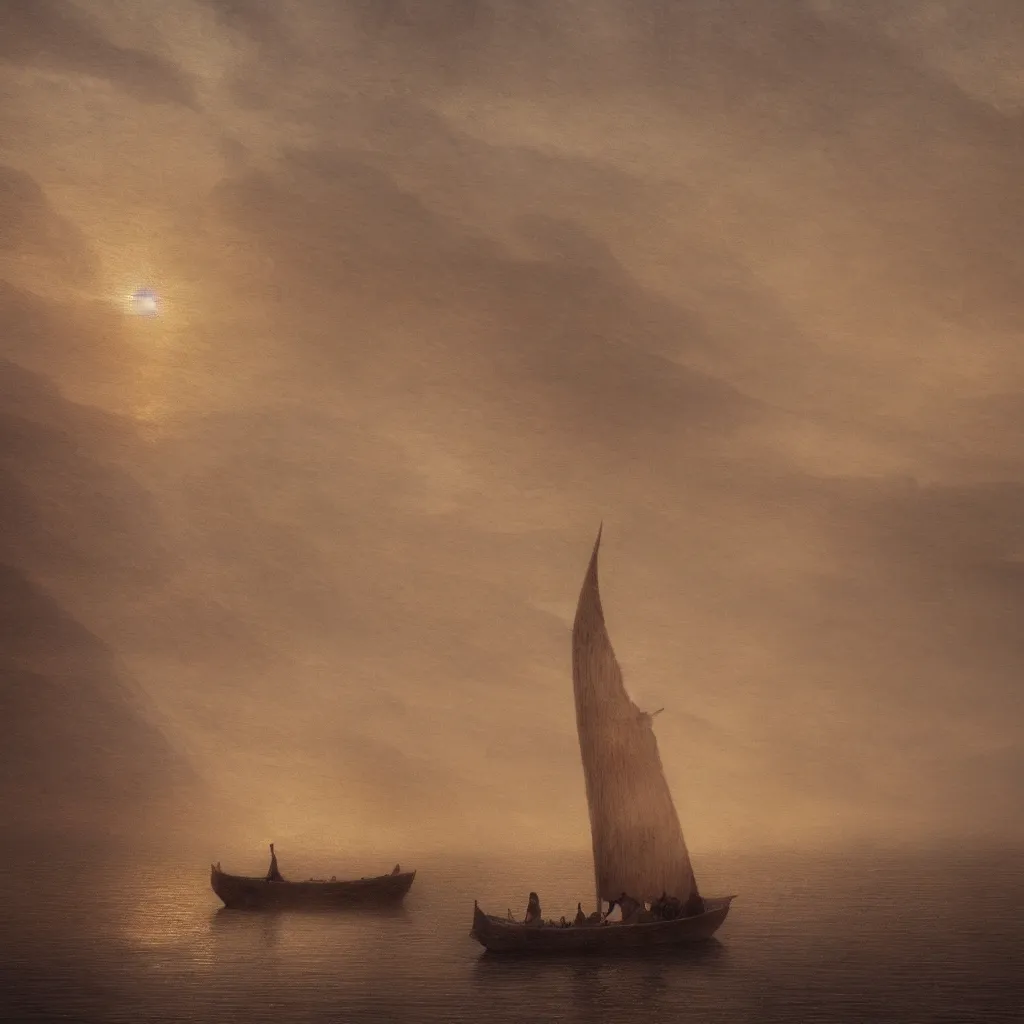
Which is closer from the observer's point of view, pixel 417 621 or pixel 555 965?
pixel 555 965

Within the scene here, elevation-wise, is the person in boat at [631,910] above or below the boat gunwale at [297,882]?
below

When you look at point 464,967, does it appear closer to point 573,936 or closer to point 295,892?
point 573,936

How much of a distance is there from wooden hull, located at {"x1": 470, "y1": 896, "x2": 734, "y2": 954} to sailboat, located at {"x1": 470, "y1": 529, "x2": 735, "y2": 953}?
0.12ft

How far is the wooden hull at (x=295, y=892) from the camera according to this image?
71.0 metres

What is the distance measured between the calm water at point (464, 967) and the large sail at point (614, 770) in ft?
13.1

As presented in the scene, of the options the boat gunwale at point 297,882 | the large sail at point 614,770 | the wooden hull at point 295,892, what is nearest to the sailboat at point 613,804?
the large sail at point 614,770

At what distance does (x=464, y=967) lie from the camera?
47.6 m

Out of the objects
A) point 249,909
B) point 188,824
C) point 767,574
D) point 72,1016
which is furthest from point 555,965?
point 188,824

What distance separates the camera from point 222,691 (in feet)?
601

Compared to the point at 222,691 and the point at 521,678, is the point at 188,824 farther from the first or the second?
the point at 521,678

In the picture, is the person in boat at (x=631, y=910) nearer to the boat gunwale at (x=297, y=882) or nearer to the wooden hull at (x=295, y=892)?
the boat gunwale at (x=297, y=882)

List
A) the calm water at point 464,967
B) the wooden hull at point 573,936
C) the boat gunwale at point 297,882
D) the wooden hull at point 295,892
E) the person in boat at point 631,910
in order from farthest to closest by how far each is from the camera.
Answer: the wooden hull at point 295,892
the boat gunwale at point 297,882
the person in boat at point 631,910
the wooden hull at point 573,936
the calm water at point 464,967

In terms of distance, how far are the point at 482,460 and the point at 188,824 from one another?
6861cm

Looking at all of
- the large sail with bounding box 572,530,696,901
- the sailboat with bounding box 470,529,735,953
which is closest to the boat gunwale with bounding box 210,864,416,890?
the sailboat with bounding box 470,529,735,953
